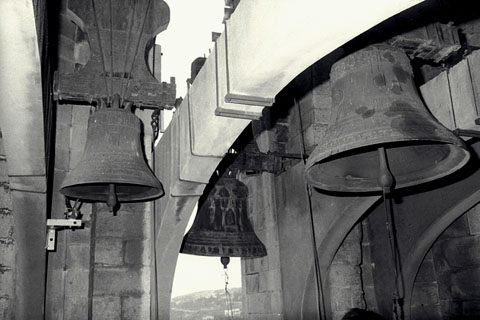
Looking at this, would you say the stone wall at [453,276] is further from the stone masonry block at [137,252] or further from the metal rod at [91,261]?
the metal rod at [91,261]

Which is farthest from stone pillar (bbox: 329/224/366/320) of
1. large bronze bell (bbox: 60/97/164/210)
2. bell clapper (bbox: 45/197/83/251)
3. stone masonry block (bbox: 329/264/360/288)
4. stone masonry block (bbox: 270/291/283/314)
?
bell clapper (bbox: 45/197/83/251)

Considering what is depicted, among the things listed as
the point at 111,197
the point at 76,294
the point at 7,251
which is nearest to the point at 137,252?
the point at 76,294

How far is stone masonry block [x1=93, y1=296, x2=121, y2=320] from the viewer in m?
3.04

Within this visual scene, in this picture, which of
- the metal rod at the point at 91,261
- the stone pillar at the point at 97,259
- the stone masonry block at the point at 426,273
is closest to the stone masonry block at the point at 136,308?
the stone pillar at the point at 97,259

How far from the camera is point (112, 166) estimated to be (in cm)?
263

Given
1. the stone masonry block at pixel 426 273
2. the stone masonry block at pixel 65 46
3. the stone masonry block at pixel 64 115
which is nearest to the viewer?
the stone masonry block at pixel 64 115

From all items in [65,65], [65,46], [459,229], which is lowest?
[459,229]

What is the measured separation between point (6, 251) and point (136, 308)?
0.83 meters

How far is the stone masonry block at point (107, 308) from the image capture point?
3037 millimetres

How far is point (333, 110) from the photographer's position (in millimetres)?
2184

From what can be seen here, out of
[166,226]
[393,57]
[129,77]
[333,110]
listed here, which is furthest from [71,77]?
[393,57]

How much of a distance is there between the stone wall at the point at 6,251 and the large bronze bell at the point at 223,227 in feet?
3.77

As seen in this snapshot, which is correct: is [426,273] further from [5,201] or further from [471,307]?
[5,201]

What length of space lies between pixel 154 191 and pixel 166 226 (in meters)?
0.33
